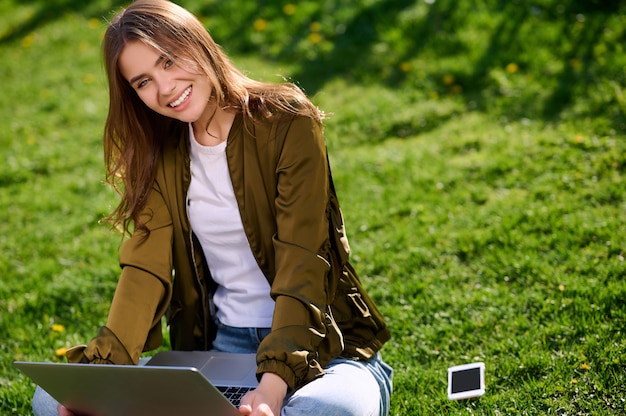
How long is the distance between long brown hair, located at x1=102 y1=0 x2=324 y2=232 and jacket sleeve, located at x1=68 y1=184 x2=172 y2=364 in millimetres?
54

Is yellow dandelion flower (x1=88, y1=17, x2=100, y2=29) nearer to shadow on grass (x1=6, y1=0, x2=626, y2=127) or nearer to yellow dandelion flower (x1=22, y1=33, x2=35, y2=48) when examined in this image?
yellow dandelion flower (x1=22, y1=33, x2=35, y2=48)

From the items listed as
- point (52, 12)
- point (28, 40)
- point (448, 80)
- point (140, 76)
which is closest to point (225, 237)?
point (140, 76)

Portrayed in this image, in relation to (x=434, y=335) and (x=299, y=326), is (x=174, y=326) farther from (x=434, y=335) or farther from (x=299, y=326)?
(x=434, y=335)

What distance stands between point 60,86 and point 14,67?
2.65 ft

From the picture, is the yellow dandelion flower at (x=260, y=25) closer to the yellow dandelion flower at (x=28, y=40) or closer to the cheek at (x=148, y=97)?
the yellow dandelion flower at (x=28, y=40)

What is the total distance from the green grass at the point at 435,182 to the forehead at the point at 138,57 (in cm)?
66

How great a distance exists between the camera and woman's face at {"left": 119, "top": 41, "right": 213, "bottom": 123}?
246 cm

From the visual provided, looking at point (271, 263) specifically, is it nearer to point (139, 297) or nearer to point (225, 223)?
point (225, 223)

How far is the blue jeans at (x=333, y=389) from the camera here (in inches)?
88.0

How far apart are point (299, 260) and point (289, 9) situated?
5032mm

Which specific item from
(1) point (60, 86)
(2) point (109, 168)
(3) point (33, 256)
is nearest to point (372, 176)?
(3) point (33, 256)

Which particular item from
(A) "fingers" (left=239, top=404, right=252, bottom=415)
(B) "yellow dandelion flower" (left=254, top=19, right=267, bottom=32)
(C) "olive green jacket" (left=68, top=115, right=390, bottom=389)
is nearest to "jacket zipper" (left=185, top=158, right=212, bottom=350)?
(C) "olive green jacket" (left=68, top=115, right=390, bottom=389)

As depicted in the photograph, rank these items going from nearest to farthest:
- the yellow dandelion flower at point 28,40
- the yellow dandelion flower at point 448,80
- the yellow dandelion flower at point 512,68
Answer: the yellow dandelion flower at point 512,68, the yellow dandelion flower at point 448,80, the yellow dandelion flower at point 28,40

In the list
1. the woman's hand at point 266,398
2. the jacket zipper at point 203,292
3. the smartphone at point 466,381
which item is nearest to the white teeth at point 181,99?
the jacket zipper at point 203,292
